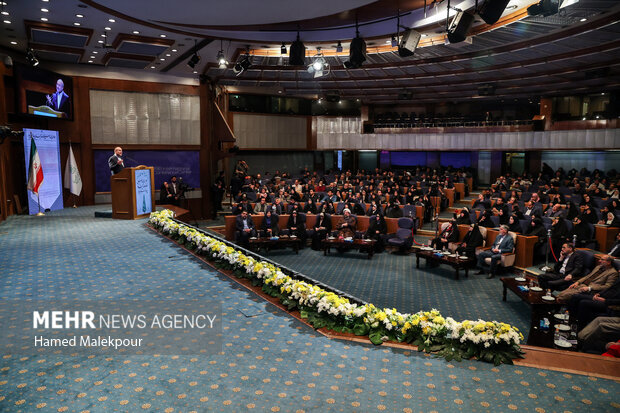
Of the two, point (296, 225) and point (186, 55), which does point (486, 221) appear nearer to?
point (296, 225)

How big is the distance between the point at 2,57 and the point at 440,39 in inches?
418

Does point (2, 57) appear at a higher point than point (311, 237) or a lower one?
higher

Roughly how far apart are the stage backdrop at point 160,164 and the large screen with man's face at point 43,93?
1.83 meters

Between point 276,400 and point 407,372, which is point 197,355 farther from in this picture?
point 407,372

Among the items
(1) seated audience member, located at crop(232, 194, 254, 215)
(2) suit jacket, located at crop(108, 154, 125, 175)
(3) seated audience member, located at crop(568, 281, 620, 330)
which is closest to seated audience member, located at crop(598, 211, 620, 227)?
(3) seated audience member, located at crop(568, 281, 620, 330)

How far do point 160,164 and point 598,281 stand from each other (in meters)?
12.5

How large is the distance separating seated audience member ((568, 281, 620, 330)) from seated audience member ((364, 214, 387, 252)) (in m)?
5.17

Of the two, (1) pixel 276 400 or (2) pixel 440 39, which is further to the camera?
(2) pixel 440 39

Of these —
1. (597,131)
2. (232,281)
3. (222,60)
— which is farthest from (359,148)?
(232,281)

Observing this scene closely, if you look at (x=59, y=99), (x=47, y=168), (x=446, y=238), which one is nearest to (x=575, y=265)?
(x=446, y=238)

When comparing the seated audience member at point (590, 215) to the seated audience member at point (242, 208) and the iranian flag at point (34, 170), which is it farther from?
the iranian flag at point (34, 170)

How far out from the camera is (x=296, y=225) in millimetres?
10969

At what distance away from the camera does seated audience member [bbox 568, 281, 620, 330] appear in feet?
16.8

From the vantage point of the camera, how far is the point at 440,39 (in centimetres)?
1058
